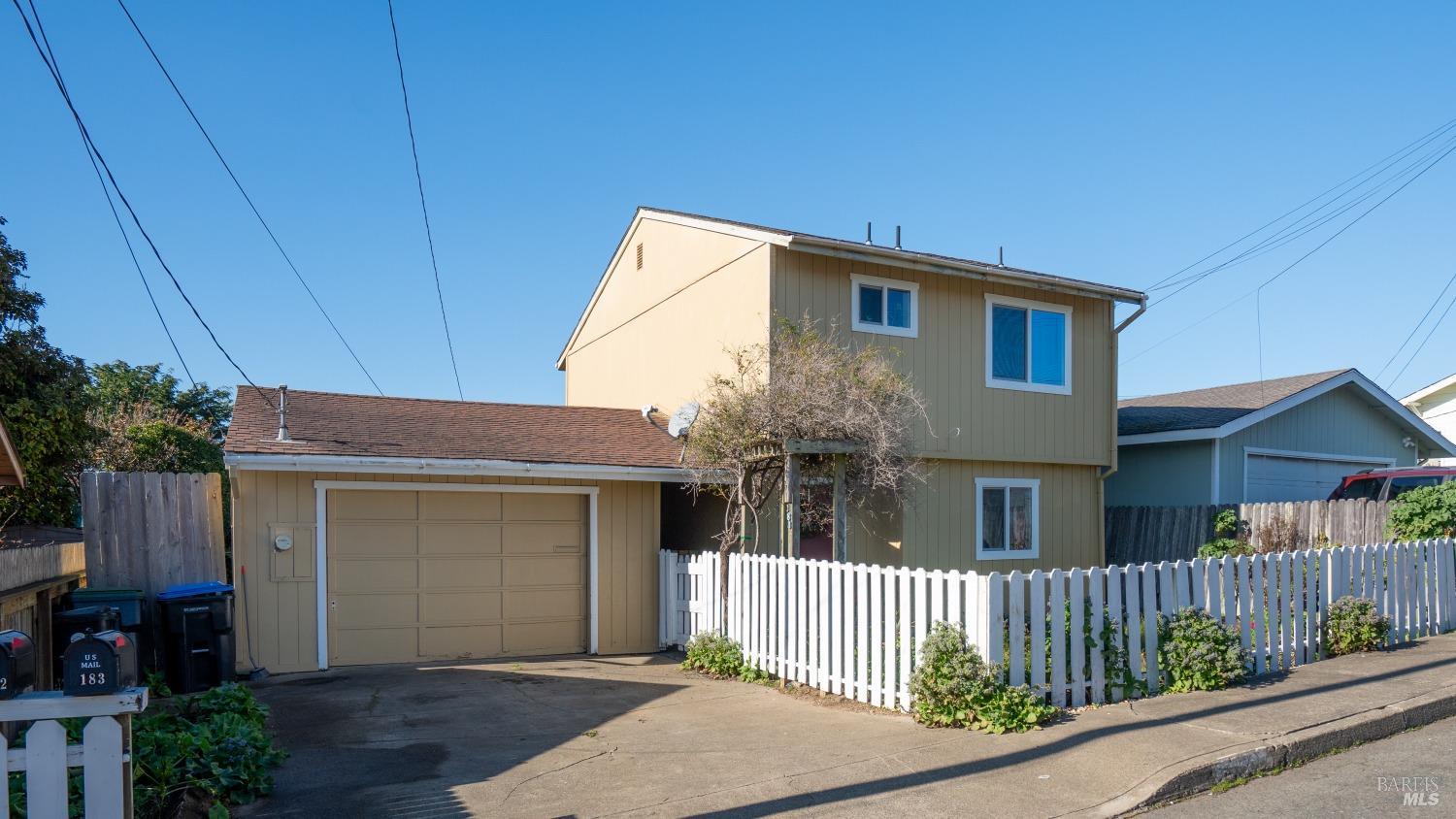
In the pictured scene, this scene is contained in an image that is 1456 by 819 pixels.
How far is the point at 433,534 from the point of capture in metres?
12.0

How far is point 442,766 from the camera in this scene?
22.6ft

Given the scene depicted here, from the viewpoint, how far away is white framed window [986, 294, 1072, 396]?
1462 centimetres

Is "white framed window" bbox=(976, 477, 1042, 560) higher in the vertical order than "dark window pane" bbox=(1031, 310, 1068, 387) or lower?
lower

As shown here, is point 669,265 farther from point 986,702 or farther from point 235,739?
point 235,739

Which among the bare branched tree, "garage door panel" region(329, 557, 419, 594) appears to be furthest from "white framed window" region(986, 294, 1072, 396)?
"garage door panel" region(329, 557, 419, 594)

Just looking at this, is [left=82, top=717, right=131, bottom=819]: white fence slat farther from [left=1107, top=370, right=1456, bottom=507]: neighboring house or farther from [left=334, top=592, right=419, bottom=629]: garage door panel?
[left=1107, top=370, right=1456, bottom=507]: neighboring house

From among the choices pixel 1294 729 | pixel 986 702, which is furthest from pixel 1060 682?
pixel 1294 729

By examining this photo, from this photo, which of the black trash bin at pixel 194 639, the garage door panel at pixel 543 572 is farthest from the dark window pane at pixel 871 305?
the black trash bin at pixel 194 639

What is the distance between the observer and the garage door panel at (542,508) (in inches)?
492

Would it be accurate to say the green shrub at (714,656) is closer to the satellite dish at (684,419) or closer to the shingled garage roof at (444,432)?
the shingled garage roof at (444,432)

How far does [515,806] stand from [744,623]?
4837mm

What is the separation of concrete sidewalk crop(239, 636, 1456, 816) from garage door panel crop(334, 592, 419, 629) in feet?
5.46

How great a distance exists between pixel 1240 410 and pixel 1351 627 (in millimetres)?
8166

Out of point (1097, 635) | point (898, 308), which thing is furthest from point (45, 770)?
point (898, 308)
